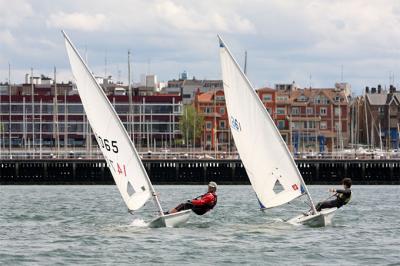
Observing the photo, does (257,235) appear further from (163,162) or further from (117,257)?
(163,162)

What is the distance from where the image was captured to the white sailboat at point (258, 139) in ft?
173

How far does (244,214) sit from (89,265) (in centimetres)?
2079

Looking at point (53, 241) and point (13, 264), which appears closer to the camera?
point (13, 264)

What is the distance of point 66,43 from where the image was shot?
51469 mm

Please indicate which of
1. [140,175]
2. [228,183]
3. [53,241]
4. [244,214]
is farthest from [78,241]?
[228,183]

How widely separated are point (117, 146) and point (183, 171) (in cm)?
6895

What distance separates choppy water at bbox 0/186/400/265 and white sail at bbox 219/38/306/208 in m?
1.60

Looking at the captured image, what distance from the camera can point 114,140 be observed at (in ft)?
169

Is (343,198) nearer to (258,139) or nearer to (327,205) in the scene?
(327,205)

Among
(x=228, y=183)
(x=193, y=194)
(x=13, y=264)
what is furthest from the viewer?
(x=228, y=183)

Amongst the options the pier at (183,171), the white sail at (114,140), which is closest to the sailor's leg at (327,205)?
the white sail at (114,140)

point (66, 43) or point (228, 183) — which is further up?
point (66, 43)

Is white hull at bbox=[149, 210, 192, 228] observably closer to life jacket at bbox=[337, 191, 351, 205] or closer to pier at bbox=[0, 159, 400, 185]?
life jacket at bbox=[337, 191, 351, 205]

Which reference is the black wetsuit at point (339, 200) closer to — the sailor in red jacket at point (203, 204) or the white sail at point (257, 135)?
the white sail at point (257, 135)
